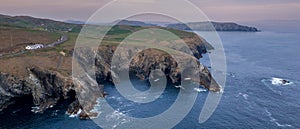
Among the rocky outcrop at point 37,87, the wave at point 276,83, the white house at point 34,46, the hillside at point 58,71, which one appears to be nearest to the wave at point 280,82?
the wave at point 276,83

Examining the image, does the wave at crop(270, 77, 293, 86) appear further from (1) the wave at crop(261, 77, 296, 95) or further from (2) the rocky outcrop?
(2) the rocky outcrop

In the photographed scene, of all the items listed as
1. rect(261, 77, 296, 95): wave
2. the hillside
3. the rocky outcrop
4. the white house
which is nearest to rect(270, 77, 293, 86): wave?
rect(261, 77, 296, 95): wave

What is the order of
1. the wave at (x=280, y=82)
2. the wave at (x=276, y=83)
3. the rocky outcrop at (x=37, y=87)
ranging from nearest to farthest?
the rocky outcrop at (x=37, y=87) < the wave at (x=276, y=83) < the wave at (x=280, y=82)

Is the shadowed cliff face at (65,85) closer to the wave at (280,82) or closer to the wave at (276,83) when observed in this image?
the wave at (276,83)

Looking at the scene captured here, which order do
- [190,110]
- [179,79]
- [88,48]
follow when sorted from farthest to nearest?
1. [88,48]
2. [179,79]
3. [190,110]

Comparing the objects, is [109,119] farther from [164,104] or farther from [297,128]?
[297,128]

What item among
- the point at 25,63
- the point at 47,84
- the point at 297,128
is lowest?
the point at 297,128

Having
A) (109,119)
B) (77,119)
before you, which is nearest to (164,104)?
(109,119)

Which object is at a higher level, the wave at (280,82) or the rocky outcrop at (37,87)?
the rocky outcrop at (37,87)

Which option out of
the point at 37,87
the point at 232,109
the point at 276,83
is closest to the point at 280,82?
the point at 276,83

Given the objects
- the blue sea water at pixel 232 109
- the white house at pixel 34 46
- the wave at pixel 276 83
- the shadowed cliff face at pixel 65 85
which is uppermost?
the white house at pixel 34 46

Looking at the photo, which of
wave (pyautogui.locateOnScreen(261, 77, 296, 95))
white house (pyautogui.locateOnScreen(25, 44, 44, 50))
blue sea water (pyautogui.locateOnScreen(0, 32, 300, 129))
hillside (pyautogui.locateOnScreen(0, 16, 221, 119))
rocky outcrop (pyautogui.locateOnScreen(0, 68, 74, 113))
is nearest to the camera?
blue sea water (pyautogui.locateOnScreen(0, 32, 300, 129))
